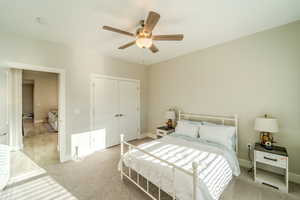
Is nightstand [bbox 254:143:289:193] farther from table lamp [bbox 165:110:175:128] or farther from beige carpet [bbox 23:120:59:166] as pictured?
beige carpet [bbox 23:120:59:166]

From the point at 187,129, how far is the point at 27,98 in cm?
1018

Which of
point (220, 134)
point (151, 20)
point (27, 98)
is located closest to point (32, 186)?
point (151, 20)

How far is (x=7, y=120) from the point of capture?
250cm

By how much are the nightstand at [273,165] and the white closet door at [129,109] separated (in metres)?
3.44

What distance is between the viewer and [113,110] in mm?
4051

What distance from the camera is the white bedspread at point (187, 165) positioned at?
1.46m

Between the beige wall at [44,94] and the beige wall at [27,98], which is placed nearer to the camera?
the beige wall at [44,94]

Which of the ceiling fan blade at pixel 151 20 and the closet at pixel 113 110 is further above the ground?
the ceiling fan blade at pixel 151 20

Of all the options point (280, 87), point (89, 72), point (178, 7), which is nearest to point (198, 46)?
point (178, 7)

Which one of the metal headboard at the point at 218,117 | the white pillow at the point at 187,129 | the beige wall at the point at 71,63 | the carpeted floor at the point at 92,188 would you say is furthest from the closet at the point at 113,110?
the white pillow at the point at 187,129

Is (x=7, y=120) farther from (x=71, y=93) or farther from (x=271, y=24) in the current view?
(x=271, y=24)

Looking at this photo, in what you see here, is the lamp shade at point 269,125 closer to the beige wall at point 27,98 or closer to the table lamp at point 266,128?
the table lamp at point 266,128

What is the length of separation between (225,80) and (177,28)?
168 centimetres

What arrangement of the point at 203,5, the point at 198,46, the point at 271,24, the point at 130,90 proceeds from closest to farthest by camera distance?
the point at 203,5
the point at 271,24
the point at 198,46
the point at 130,90
